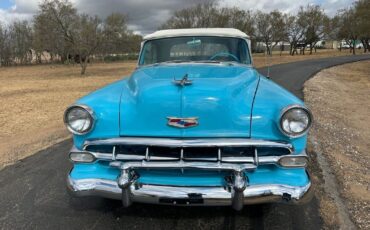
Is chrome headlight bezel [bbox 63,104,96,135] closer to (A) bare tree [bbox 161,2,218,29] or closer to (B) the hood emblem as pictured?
(B) the hood emblem

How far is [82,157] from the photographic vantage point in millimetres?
3012

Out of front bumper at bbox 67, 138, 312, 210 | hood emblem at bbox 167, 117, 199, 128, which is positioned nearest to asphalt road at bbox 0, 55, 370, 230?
front bumper at bbox 67, 138, 312, 210

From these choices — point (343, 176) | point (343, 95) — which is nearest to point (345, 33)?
point (343, 95)

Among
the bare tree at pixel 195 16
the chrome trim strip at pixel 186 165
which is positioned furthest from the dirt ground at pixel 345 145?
the bare tree at pixel 195 16

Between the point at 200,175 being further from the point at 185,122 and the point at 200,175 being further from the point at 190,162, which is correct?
the point at 185,122

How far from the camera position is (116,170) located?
116 inches

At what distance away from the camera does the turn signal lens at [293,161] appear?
2814 millimetres

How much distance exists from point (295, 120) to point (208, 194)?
0.92 metres

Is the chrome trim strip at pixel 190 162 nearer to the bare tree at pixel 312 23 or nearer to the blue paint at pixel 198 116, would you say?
the blue paint at pixel 198 116

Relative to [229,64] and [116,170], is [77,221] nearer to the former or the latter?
[116,170]

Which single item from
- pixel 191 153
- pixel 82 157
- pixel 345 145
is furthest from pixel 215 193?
pixel 345 145

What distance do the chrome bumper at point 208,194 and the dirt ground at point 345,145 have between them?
0.90 metres

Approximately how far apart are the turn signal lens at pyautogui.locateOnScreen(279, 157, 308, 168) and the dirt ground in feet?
2.94

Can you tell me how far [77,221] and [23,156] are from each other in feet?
9.63
